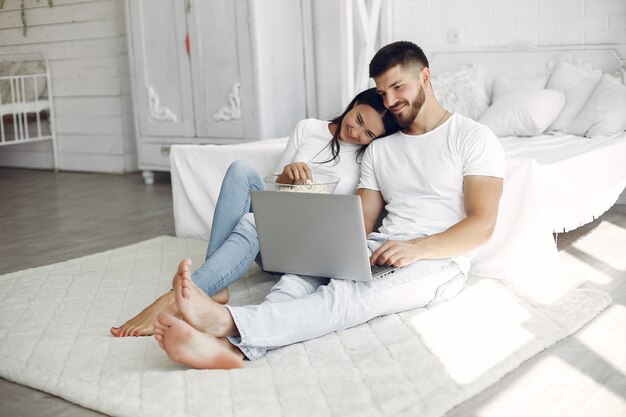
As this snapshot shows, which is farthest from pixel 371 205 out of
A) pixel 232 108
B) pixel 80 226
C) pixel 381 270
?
pixel 232 108

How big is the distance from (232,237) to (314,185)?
1.02 ft

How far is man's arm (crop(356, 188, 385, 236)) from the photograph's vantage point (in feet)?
7.87

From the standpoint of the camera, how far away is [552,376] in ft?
5.96

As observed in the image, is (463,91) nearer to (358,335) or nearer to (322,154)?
(322,154)

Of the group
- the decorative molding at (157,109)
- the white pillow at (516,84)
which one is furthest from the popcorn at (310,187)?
the decorative molding at (157,109)

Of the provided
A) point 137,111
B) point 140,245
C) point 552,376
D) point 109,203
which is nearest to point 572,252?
point 552,376

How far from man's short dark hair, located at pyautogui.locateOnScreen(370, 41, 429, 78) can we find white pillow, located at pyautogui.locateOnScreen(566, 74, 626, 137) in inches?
69.8

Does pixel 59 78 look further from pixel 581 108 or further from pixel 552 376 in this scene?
pixel 552 376

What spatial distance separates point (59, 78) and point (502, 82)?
387cm

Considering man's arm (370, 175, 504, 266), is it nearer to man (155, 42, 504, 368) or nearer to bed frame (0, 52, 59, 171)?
man (155, 42, 504, 368)

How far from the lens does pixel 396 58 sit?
2.15m

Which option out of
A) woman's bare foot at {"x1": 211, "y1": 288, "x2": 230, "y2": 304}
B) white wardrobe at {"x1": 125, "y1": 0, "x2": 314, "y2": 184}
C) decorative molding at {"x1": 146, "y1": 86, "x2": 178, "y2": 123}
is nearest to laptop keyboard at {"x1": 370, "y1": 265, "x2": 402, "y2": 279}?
woman's bare foot at {"x1": 211, "y1": 288, "x2": 230, "y2": 304}

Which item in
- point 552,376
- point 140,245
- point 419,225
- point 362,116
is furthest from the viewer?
point 140,245

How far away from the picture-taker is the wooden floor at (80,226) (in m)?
1.80
